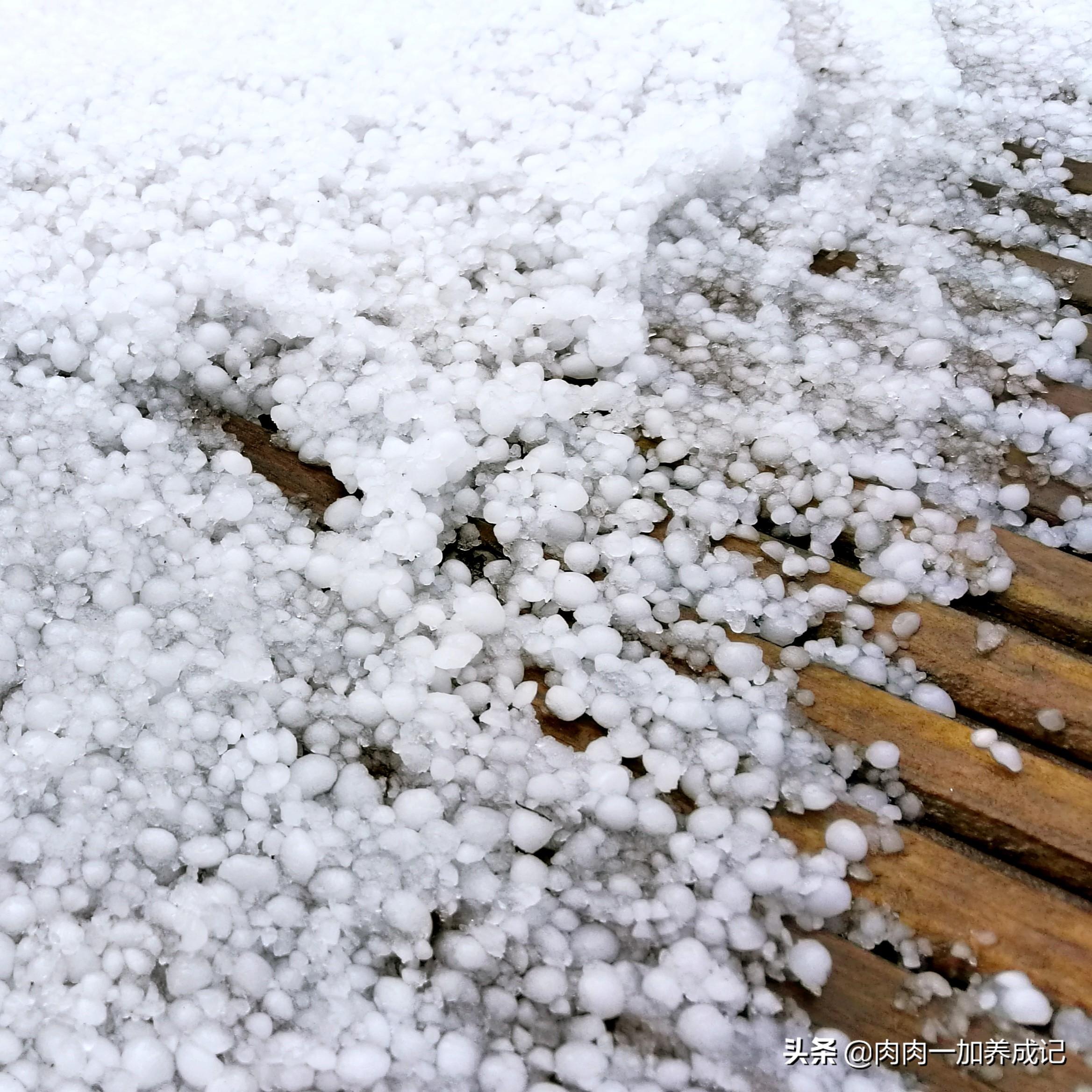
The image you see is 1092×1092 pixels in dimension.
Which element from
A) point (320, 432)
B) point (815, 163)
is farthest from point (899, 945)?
point (815, 163)

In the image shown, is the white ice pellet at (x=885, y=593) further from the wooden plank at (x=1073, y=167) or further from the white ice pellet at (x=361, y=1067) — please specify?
the wooden plank at (x=1073, y=167)

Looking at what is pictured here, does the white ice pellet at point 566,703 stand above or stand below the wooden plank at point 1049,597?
below

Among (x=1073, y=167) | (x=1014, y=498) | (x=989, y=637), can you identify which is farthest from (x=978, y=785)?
(x=1073, y=167)

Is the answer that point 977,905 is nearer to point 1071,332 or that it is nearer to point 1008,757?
point 1008,757

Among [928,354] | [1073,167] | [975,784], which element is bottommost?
[975,784]

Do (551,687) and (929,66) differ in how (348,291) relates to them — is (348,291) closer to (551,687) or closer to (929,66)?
(551,687)

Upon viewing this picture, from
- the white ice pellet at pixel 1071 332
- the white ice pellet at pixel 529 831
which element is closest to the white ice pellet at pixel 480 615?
the white ice pellet at pixel 529 831
